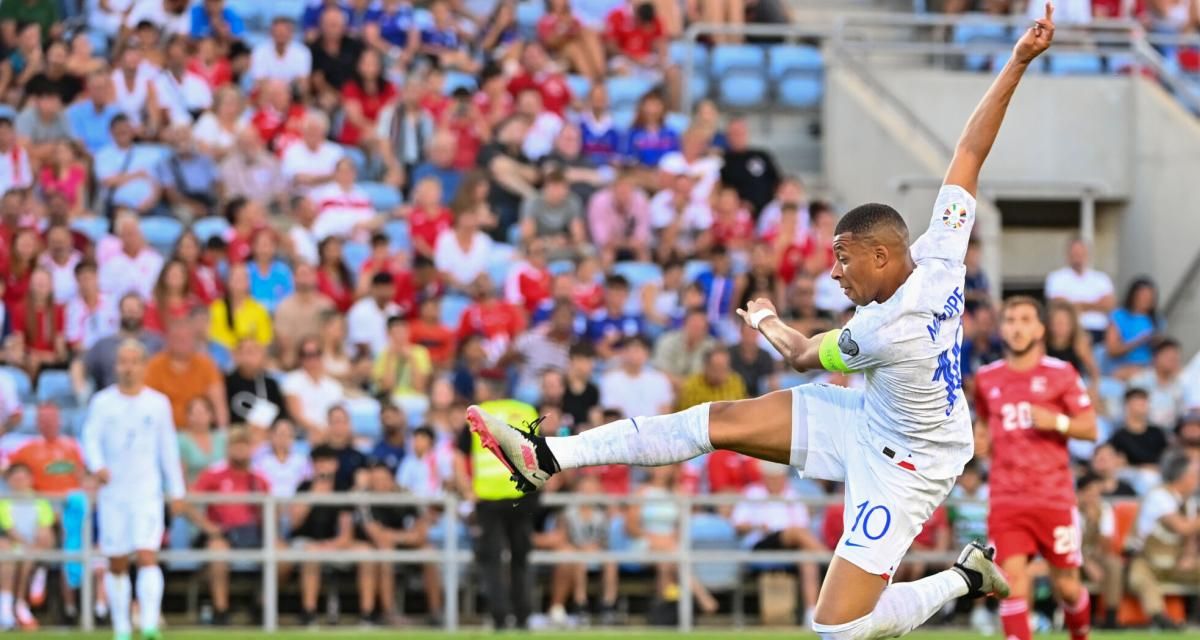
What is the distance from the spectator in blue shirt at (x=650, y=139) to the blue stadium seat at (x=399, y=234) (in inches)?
102

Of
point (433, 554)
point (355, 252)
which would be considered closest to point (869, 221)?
point (433, 554)

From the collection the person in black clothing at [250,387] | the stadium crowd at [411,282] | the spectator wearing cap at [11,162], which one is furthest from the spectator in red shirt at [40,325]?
the person in black clothing at [250,387]

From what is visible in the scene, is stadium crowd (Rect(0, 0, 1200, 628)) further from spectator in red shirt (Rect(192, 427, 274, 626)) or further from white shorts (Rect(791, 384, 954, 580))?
white shorts (Rect(791, 384, 954, 580))

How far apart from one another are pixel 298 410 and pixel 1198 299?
961 centimetres

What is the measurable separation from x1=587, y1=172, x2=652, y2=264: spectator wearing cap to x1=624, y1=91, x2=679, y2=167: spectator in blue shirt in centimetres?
98

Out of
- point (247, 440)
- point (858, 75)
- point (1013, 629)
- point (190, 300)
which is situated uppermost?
point (858, 75)

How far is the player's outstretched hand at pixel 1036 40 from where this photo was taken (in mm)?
8742

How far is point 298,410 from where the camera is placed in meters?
16.8

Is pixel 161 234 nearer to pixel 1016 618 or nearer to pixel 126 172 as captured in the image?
pixel 126 172

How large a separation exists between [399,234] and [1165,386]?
710 centimetres

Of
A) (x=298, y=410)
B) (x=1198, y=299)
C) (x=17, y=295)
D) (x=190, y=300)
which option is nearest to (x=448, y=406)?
(x=298, y=410)

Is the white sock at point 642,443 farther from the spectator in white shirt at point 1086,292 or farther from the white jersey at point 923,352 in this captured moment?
the spectator in white shirt at point 1086,292

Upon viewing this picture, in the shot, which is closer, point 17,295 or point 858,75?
point 17,295

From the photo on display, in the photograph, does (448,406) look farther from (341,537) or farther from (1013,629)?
(1013,629)
